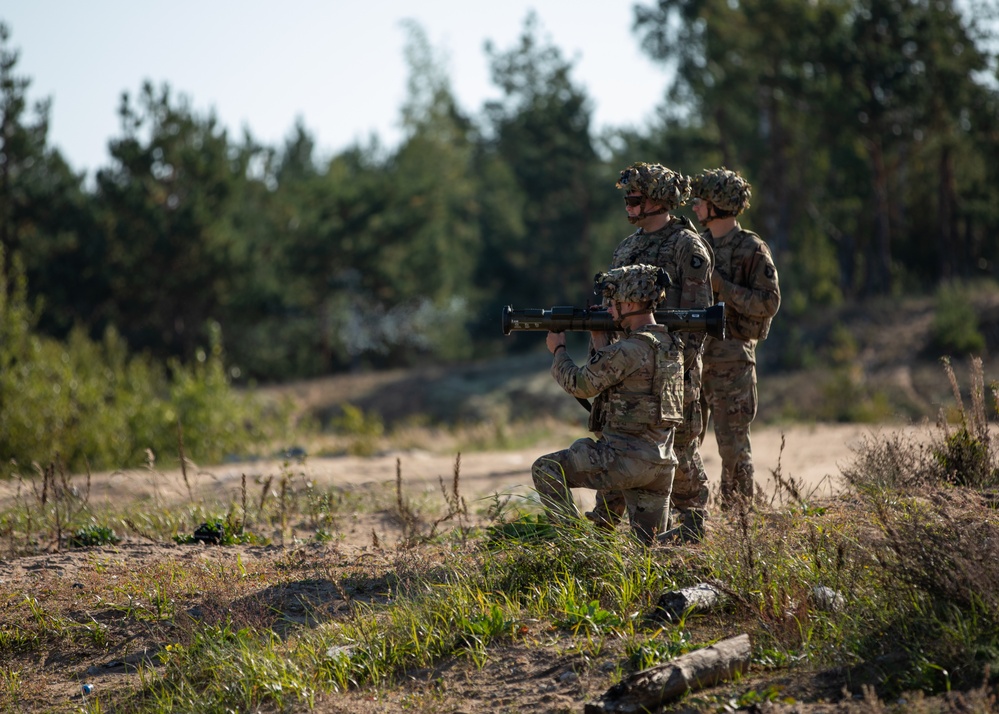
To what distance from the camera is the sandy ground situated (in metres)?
8.32

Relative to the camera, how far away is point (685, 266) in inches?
A: 217

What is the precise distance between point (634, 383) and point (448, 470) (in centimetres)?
676

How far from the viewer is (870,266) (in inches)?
957

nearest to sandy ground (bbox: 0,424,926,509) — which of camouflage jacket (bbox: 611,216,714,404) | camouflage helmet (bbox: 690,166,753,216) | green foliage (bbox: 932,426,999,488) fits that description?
green foliage (bbox: 932,426,999,488)

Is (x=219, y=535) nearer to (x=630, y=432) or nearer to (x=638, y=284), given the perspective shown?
(x=630, y=432)

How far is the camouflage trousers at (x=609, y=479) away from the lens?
16.3ft

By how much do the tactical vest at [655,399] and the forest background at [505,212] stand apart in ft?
29.9

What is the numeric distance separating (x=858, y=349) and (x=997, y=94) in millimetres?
6606

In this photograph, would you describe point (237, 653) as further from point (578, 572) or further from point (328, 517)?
point (328, 517)

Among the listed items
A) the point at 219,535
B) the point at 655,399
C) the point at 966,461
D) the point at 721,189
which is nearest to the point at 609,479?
the point at 655,399

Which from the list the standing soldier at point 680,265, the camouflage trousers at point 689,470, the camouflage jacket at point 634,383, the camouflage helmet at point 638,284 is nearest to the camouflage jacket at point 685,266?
the standing soldier at point 680,265

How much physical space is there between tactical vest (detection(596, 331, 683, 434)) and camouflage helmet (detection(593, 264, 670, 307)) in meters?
0.19

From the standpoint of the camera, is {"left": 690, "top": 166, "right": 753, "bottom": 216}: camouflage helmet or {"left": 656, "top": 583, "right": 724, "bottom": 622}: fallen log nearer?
{"left": 656, "top": 583, "right": 724, "bottom": 622}: fallen log

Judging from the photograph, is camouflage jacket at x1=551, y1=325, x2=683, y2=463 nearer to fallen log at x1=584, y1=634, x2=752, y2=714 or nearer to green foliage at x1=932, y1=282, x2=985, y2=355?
fallen log at x1=584, y1=634, x2=752, y2=714
